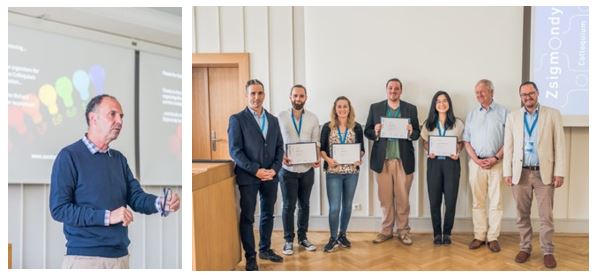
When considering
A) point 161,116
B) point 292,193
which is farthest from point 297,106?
point 161,116

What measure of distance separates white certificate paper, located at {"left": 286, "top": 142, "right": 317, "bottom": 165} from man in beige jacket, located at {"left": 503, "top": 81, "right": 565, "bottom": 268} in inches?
52.7

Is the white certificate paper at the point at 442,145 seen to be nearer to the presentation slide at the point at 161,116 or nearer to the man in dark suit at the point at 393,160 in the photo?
the man in dark suit at the point at 393,160

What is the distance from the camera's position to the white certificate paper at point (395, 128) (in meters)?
3.09

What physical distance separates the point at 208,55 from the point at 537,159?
9.12ft

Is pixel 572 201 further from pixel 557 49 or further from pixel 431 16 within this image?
pixel 431 16

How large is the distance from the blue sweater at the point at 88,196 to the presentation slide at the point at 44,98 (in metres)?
0.09

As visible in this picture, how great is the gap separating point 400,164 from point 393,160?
0.21ft

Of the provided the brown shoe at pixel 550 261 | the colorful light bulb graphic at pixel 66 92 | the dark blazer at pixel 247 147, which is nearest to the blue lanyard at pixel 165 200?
the dark blazer at pixel 247 147

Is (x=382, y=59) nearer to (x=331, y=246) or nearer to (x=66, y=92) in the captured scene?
(x=331, y=246)

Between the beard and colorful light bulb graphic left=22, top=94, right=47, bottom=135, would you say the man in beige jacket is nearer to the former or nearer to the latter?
the beard

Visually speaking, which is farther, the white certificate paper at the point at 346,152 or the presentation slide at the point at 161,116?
the white certificate paper at the point at 346,152

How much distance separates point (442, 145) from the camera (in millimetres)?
3051

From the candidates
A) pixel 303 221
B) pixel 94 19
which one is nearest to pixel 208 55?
pixel 94 19

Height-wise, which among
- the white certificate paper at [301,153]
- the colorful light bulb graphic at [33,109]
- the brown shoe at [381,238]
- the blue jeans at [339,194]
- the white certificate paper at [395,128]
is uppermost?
the colorful light bulb graphic at [33,109]
